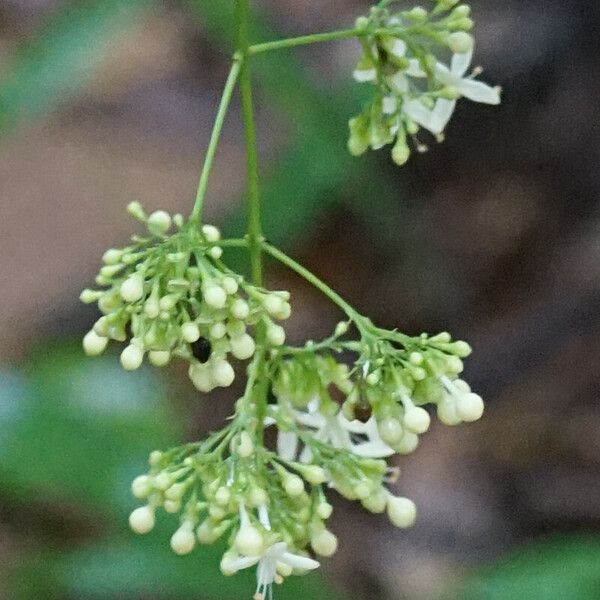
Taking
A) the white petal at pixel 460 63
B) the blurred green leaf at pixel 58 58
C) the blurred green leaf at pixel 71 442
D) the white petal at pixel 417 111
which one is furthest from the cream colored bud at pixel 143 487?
the blurred green leaf at pixel 58 58

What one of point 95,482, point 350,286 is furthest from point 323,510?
point 350,286

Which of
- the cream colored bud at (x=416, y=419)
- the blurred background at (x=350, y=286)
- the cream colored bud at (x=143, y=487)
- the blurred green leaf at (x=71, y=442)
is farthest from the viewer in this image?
the blurred background at (x=350, y=286)

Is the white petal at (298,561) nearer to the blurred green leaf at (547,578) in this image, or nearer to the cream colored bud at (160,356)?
the cream colored bud at (160,356)

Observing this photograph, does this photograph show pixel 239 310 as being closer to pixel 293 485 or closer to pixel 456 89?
pixel 293 485

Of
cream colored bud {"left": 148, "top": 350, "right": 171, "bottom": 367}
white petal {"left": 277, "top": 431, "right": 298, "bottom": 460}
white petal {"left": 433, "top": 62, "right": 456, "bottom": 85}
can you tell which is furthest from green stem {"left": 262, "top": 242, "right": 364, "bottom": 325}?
white petal {"left": 433, "top": 62, "right": 456, "bottom": 85}

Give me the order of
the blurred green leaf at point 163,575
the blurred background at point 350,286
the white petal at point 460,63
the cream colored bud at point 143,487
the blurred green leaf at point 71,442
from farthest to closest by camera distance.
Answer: the blurred background at point 350,286 → the blurred green leaf at point 71,442 → the blurred green leaf at point 163,575 → the white petal at point 460,63 → the cream colored bud at point 143,487

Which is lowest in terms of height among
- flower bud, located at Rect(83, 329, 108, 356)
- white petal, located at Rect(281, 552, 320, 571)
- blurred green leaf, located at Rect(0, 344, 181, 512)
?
white petal, located at Rect(281, 552, 320, 571)

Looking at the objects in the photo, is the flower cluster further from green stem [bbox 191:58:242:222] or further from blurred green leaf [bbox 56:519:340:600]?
blurred green leaf [bbox 56:519:340:600]

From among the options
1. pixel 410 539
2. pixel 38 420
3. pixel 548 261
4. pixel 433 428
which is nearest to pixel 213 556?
pixel 38 420
